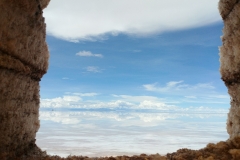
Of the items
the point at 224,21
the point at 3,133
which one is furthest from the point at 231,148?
the point at 3,133

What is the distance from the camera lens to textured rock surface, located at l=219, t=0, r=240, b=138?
4.74 m

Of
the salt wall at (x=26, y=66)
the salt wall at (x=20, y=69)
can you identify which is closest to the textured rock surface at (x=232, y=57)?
the salt wall at (x=26, y=66)

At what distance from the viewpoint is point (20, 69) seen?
4.28 m

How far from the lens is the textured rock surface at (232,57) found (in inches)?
187

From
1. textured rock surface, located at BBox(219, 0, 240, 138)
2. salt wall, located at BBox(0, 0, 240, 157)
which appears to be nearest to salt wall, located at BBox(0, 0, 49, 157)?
salt wall, located at BBox(0, 0, 240, 157)

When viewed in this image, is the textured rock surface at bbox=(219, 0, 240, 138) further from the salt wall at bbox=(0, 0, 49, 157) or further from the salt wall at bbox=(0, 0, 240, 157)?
the salt wall at bbox=(0, 0, 49, 157)

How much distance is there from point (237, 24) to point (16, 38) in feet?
12.2

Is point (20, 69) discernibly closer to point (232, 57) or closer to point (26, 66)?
point (26, 66)

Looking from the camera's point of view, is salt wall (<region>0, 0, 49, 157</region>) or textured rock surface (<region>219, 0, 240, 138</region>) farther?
textured rock surface (<region>219, 0, 240, 138</region>)

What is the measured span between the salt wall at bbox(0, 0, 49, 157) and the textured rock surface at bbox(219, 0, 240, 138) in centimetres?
357

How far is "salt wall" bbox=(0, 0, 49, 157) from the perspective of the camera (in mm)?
3926

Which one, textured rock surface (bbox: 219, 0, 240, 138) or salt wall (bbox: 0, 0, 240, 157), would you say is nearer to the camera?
salt wall (bbox: 0, 0, 240, 157)

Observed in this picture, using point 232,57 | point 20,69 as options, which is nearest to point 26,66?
point 20,69

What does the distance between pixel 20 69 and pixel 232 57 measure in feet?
12.3
